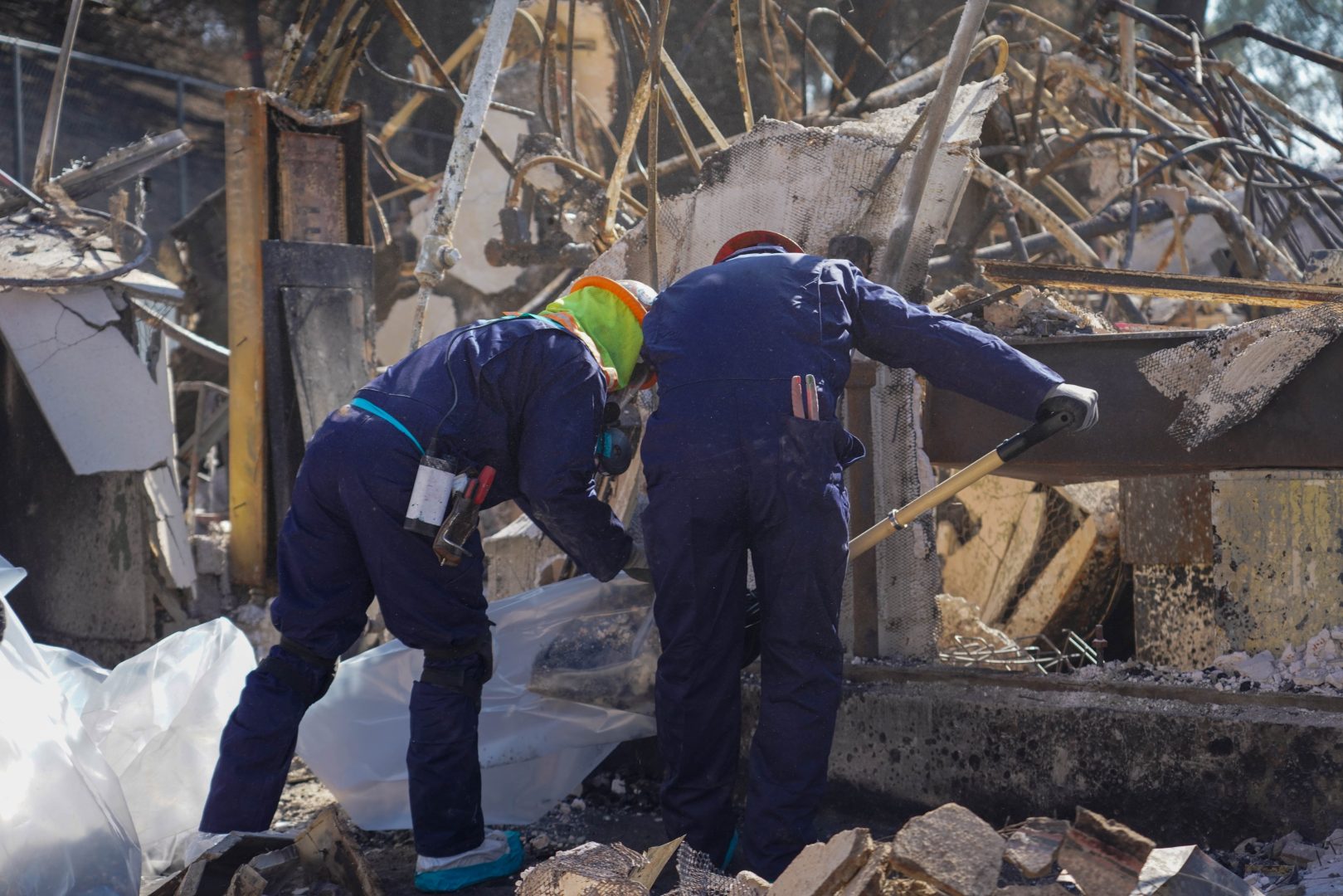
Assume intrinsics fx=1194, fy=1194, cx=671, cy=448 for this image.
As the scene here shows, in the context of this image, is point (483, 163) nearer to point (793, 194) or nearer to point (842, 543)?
point (793, 194)

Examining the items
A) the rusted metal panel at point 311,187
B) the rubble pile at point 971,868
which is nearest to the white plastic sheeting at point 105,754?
the rubble pile at point 971,868

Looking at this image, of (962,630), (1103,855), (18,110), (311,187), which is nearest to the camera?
(1103,855)

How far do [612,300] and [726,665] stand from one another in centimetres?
91

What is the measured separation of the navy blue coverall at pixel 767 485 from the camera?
258 centimetres

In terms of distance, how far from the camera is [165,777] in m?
3.12

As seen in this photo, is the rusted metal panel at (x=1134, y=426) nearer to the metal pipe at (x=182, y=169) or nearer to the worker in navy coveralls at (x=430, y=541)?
the worker in navy coveralls at (x=430, y=541)

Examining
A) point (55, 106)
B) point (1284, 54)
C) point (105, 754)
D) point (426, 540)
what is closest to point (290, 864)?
point (426, 540)

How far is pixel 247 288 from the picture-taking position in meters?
4.66

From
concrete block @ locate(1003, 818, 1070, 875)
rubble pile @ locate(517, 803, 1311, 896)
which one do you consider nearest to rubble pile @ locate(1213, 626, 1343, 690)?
rubble pile @ locate(517, 803, 1311, 896)

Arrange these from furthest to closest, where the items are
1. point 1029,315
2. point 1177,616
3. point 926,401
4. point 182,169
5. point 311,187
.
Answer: point 182,169 → point 311,187 → point 926,401 → point 1029,315 → point 1177,616

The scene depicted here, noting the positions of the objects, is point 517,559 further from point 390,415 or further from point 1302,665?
point 1302,665

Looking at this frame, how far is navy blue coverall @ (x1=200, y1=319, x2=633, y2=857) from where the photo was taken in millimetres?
2719

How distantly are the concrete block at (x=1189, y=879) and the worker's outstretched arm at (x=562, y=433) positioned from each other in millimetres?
1383

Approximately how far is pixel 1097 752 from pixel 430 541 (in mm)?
1650
